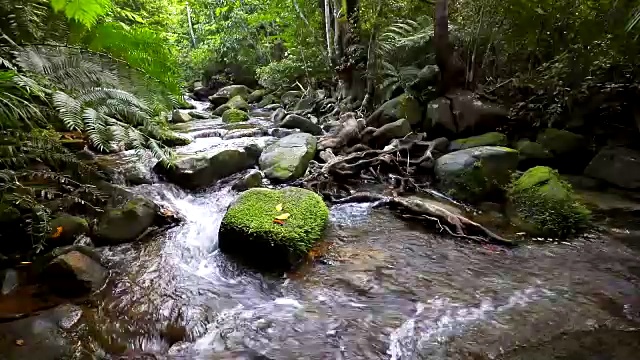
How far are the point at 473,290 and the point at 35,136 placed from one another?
3377 mm

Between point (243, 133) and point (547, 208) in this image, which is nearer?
point (547, 208)

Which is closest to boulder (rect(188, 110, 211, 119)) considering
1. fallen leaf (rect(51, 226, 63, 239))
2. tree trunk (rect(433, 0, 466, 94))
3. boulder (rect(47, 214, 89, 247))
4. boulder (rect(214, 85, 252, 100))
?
boulder (rect(214, 85, 252, 100))

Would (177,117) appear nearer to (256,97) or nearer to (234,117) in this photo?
(234,117)

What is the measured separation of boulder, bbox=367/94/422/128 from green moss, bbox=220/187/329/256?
3.08 metres

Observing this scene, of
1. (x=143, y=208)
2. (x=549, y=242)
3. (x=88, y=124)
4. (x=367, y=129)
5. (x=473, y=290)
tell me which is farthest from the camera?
(x=367, y=129)

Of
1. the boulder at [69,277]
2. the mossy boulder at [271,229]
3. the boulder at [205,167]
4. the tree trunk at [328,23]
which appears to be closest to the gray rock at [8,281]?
the boulder at [69,277]

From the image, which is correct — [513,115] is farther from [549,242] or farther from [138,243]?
[138,243]

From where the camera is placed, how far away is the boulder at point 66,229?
3609mm

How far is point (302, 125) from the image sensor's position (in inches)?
340

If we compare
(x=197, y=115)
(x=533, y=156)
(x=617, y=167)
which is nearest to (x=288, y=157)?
(x=533, y=156)

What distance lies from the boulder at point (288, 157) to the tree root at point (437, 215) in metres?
0.94

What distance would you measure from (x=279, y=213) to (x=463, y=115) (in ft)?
12.7

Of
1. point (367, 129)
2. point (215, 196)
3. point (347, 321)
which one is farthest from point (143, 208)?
point (367, 129)

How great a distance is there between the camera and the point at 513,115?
6219 millimetres
